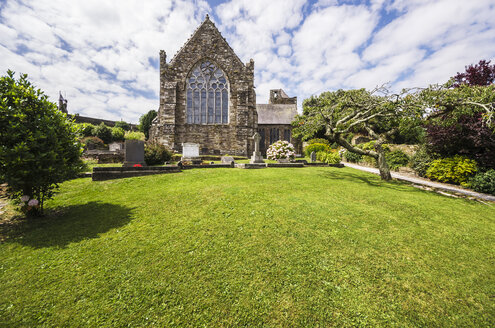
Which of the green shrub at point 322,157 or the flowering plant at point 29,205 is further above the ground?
the green shrub at point 322,157

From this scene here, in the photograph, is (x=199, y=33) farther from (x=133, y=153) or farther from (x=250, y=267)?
(x=250, y=267)

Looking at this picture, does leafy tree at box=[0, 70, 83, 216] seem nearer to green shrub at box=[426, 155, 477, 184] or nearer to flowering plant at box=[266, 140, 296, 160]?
flowering plant at box=[266, 140, 296, 160]

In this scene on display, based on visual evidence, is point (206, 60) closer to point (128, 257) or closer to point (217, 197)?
point (217, 197)

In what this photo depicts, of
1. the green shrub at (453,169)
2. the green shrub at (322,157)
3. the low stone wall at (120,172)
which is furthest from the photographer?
the green shrub at (322,157)

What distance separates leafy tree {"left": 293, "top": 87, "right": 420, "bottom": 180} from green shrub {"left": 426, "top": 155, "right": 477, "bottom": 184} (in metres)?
2.65

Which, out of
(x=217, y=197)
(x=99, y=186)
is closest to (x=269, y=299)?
(x=217, y=197)

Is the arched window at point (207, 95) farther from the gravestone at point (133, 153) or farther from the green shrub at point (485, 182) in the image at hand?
the green shrub at point (485, 182)

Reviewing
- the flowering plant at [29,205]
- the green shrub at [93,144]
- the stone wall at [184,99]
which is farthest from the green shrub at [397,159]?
the green shrub at [93,144]

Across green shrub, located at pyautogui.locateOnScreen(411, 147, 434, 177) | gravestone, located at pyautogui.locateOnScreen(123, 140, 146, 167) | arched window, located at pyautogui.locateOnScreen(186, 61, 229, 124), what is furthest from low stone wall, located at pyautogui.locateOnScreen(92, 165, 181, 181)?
green shrub, located at pyautogui.locateOnScreen(411, 147, 434, 177)

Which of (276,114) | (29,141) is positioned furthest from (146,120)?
(29,141)

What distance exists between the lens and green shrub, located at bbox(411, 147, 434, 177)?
1094 cm

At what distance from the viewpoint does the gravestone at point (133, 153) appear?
10.0m

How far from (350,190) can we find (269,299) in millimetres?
6000

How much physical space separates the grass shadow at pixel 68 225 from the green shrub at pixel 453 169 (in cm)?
1403
